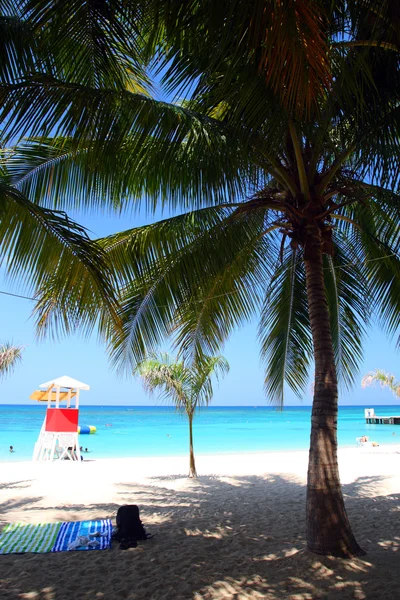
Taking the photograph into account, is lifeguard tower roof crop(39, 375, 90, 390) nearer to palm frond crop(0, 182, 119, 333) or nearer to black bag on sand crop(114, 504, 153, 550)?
black bag on sand crop(114, 504, 153, 550)

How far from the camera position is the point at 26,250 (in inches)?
144

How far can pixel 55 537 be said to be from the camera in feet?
18.1

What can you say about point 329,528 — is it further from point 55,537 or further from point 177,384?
point 177,384

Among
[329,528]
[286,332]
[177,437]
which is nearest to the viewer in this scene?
[329,528]

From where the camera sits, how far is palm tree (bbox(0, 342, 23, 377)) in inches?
529

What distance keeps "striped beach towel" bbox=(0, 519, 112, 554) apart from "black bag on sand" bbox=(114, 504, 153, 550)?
15 cm

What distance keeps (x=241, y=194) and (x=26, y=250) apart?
8.29ft

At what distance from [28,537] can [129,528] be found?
118 centimetres

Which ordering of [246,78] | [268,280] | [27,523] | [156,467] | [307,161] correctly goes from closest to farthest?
[246,78] < [307,161] < [27,523] < [268,280] < [156,467]

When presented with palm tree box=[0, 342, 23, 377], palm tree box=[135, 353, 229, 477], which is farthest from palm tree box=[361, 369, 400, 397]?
palm tree box=[0, 342, 23, 377]

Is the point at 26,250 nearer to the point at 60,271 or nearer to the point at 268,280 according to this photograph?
the point at 60,271

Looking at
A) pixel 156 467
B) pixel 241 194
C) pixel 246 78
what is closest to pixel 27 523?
pixel 241 194

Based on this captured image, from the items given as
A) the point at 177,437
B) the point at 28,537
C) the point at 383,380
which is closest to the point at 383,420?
the point at 177,437

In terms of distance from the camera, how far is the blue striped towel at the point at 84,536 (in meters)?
5.14
